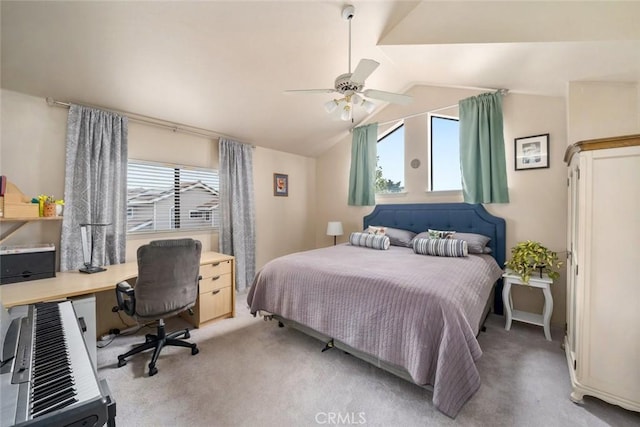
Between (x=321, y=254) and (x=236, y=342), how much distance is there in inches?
48.5

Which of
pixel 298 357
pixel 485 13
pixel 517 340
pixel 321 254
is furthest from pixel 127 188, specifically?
pixel 517 340

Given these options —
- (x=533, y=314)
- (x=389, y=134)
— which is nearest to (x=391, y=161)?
(x=389, y=134)

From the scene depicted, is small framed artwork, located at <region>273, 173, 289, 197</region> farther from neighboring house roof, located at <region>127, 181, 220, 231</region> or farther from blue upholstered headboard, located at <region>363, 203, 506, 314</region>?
blue upholstered headboard, located at <region>363, 203, 506, 314</region>

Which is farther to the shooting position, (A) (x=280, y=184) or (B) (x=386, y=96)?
(A) (x=280, y=184)

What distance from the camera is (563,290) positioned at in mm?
2762

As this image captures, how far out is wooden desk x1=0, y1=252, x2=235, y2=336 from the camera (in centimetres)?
172

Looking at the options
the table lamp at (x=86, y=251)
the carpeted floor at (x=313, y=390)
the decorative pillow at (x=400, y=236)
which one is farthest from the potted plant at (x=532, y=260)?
the table lamp at (x=86, y=251)

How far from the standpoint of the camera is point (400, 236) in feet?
11.9

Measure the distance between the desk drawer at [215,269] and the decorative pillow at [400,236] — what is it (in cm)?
225

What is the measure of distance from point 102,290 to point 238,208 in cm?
204

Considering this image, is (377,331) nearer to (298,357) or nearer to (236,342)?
(298,357)

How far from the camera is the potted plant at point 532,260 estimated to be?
8.41ft

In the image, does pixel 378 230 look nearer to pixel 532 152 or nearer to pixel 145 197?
pixel 532 152

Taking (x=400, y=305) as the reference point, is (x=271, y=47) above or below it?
above
